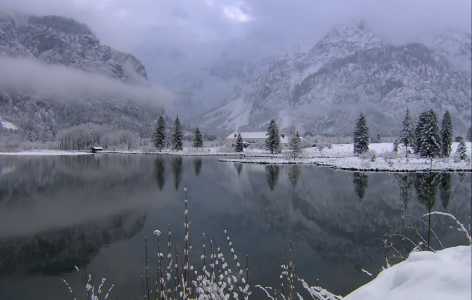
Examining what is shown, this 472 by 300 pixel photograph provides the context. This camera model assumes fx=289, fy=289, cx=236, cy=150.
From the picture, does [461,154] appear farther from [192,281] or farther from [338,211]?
[192,281]

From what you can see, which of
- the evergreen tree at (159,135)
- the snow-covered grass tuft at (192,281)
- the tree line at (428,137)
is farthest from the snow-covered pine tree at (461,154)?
the evergreen tree at (159,135)

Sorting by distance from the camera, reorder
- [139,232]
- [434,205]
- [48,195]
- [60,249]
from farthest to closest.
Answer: [48,195]
[434,205]
[139,232]
[60,249]

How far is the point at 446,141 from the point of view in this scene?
55.5 m

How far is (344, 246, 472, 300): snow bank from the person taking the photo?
1.94 metres

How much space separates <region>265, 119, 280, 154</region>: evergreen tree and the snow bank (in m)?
73.5

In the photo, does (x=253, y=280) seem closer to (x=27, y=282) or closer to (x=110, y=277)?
(x=110, y=277)

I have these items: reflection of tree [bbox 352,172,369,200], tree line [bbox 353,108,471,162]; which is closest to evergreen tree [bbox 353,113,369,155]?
tree line [bbox 353,108,471,162]

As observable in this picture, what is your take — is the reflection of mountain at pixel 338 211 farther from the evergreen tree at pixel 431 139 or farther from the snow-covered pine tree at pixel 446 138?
the snow-covered pine tree at pixel 446 138

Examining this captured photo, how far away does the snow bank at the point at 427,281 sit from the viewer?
1938 millimetres

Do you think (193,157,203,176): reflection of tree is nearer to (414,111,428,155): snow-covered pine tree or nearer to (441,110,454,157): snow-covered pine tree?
(414,111,428,155): snow-covered pine tree

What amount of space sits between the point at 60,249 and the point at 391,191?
25.4 meters

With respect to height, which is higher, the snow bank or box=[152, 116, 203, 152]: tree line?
box=[152, 116, 203, 152]: tree line

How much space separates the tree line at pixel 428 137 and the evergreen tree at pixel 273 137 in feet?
68.6

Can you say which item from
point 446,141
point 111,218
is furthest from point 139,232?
point 446,141
